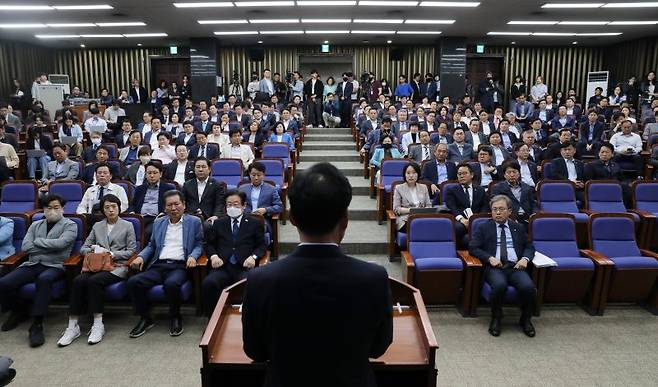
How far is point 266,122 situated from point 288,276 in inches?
305

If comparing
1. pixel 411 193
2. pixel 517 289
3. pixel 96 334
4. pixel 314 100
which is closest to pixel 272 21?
pixel 314 100

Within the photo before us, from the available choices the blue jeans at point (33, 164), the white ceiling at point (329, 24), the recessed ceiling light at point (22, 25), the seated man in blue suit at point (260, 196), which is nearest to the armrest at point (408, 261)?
the seated man in blue suit at point (260, 196)

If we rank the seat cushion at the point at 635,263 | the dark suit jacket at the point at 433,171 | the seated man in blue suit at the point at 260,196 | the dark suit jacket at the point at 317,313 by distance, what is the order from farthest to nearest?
the dark suit jacket at the point at 433,171 → the seated man in blue suit at the point at 260,196 → the seat cushion at the point at 635,263 → the dark suit jacket at the point at 317,313

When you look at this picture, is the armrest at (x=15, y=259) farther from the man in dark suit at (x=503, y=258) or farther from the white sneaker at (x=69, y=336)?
the man in dark suit at (x=503, y=258)

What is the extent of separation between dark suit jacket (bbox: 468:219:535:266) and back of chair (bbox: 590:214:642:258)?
792mm

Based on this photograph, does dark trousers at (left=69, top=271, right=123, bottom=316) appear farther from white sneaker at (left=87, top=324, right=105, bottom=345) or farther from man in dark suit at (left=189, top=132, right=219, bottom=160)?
man in dark suit at (left=189, top=132, right=219, bottom=160)

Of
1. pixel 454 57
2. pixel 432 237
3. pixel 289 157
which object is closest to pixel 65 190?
pixel 289 157

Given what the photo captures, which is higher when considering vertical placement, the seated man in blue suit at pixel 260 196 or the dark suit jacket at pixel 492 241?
the seated man in blue suit at pixel 260 196

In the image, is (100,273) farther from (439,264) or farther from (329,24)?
(329,24)

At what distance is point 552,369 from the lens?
3.23 metres

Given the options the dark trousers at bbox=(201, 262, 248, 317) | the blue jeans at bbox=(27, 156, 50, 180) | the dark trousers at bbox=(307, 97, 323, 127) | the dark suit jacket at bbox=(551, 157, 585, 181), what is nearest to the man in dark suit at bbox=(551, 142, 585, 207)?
the dark suit jacket at bbox=(551, 157, 585, 181)

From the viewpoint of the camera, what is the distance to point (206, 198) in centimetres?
503

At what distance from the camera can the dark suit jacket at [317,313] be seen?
1.16m

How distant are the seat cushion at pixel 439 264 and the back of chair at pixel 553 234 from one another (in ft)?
2.69
